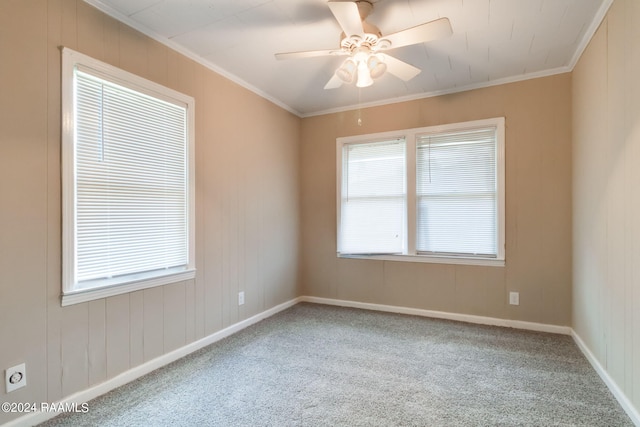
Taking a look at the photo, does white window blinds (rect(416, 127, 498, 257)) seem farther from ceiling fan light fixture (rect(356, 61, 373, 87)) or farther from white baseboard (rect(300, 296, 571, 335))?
ceiling fan light fixture (rect(356, 61, 373, 87))

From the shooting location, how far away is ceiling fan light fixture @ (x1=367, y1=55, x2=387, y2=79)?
218cm

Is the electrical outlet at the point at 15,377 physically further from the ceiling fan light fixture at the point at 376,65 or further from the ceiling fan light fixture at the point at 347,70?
the ceiling fan light fixture at the point at 376,65

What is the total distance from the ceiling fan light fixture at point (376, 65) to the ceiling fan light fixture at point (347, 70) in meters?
0.11

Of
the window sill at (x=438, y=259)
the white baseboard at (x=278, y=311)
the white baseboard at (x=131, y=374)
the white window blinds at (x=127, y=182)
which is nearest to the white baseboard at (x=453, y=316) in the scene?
the white baseboard at (x=278, y=311)

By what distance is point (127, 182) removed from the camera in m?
2.23

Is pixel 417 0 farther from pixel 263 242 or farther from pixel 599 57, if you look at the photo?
pixel 263 242

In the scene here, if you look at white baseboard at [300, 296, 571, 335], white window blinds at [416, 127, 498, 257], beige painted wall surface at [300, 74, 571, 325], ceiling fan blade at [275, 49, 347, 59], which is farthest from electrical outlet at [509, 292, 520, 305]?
ceiling fan blade at [275, 49, 347, 59]

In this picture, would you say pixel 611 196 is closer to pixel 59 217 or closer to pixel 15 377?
pixel 59 217

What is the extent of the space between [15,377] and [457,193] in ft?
12.0

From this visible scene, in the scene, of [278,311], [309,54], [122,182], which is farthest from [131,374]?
[309,54]

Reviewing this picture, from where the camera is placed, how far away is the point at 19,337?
1686mm

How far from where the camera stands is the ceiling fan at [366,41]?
1.78 m

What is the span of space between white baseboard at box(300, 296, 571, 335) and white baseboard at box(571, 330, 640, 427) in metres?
0.31

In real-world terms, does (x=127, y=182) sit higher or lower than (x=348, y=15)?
lower
